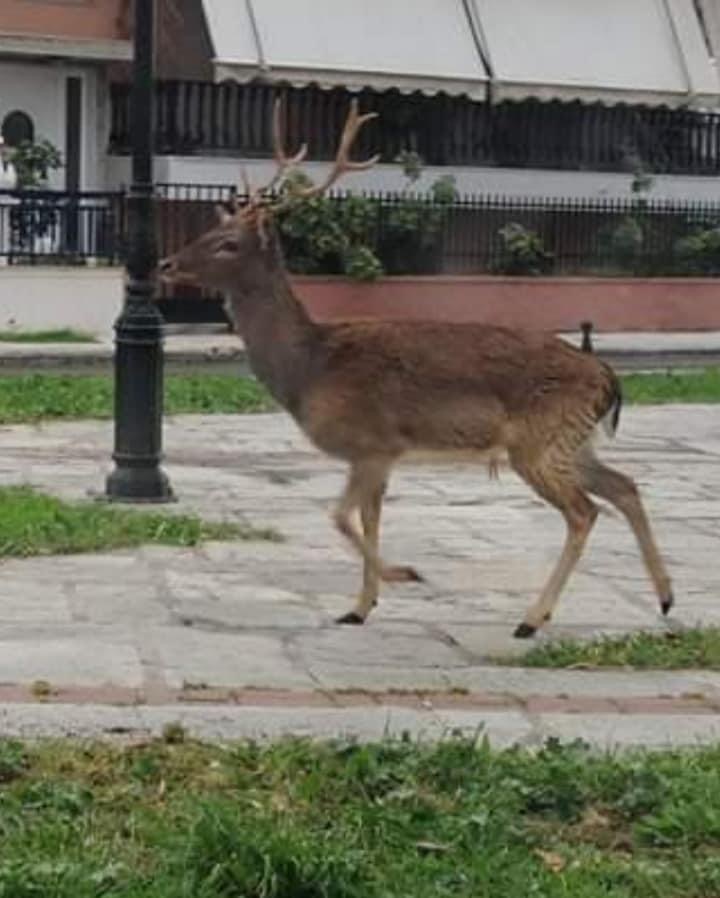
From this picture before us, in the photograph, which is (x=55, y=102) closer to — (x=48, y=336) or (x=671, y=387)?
(x=48, y=336)

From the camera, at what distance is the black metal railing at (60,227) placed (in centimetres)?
2564

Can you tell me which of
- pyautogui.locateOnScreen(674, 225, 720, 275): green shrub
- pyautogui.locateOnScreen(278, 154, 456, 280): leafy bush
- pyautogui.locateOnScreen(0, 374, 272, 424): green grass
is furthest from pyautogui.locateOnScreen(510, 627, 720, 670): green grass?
pyautogui.locateOnScreen(674, 225, 720, 275): green shrub

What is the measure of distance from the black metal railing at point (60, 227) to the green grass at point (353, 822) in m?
19.1

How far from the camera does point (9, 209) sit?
25688mm

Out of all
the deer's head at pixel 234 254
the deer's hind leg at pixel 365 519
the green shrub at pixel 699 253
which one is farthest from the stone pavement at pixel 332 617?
the green shrub at pixel 699 253

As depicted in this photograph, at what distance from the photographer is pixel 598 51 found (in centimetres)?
3059

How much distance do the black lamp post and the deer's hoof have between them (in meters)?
2.59

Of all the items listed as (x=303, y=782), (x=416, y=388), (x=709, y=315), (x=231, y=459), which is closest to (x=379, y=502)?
(x=416, y=388)

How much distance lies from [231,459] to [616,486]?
238 inches

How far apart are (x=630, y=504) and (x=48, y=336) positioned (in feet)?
52.0

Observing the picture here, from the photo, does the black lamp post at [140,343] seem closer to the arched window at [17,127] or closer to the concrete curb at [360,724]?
the concrete curb at [360,724]

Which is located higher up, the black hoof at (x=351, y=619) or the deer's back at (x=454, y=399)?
the deer's back at (x=454, y=399)

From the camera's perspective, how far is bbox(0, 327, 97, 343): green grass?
2467cm

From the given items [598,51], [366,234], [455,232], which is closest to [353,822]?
[366,234]
